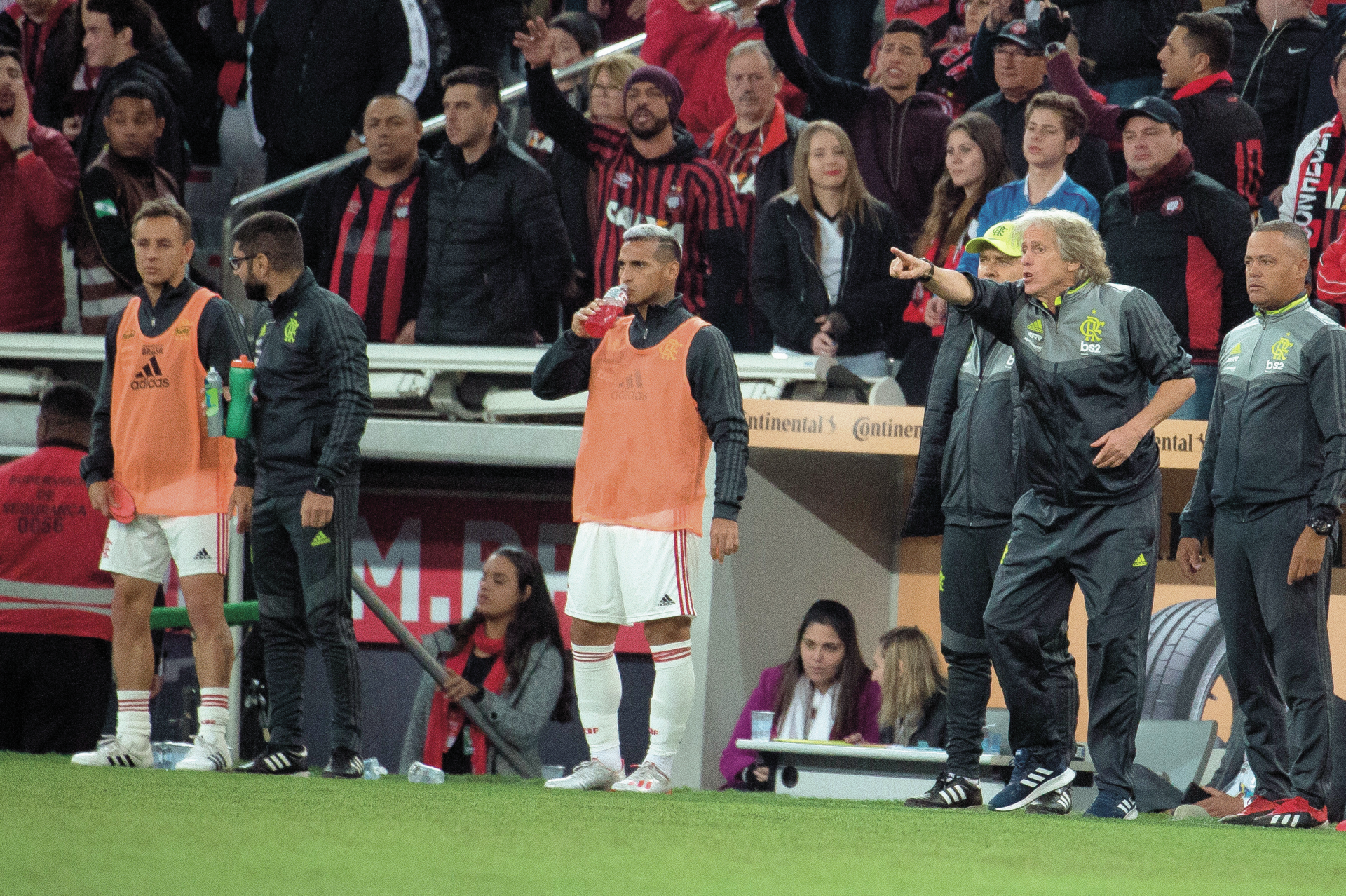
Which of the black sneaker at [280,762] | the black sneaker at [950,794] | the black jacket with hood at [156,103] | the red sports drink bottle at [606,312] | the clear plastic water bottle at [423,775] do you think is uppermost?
the black jacket with hood at [156,103]

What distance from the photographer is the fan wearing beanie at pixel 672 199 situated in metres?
8.57

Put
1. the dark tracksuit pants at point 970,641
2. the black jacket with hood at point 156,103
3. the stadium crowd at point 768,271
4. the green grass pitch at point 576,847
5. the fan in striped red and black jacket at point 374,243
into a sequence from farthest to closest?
the black jacket with hood at point 156,103
the fan in striped red and black jacket at point 374,243
the dark tracksuit pants at point 970,641
the stadium crowd at point 768,271
the green grass pitch at point 576,847

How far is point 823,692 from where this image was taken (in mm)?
7492

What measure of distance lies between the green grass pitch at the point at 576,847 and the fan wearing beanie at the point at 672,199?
12.1 feet

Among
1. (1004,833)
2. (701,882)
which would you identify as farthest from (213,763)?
(701,882)

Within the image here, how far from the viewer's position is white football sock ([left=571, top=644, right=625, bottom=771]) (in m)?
6.04

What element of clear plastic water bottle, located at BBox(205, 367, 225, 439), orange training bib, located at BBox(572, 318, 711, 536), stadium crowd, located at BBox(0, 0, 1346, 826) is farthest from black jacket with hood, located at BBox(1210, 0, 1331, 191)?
clear plastic water bottle, located at BBox(205, 367, 225, 439)

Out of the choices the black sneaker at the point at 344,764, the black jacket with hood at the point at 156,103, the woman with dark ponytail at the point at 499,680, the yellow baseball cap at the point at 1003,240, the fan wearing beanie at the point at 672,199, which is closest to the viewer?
the yellow baseball cap at the point at 1003,240

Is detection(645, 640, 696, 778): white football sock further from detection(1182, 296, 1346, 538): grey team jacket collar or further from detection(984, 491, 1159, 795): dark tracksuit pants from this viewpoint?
detection(1182, 296, 1346, 538): grey team jacket collar

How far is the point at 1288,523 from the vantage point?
17.9 ft

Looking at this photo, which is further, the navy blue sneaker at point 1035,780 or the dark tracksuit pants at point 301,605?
the dark tracksuit pants at point 301,605

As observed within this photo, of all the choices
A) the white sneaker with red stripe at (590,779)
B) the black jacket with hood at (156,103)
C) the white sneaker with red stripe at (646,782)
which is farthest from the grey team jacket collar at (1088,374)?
the black jacket with hood at (156,103)

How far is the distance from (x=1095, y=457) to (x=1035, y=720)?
34.2 inches

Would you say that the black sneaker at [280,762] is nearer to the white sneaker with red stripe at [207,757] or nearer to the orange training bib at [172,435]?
the white sneaker with red stripe at [207,757]
